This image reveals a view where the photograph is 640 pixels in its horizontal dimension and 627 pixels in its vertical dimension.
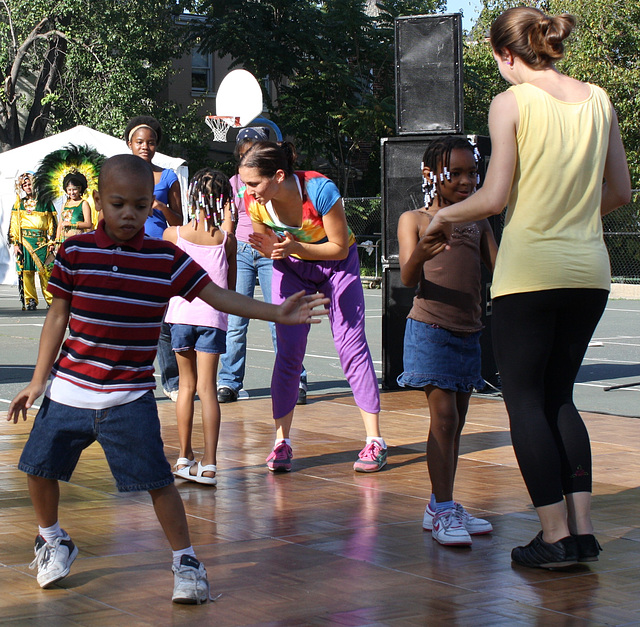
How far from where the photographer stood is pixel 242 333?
900 cm

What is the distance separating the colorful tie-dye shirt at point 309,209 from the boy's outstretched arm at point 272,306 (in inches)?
82.1

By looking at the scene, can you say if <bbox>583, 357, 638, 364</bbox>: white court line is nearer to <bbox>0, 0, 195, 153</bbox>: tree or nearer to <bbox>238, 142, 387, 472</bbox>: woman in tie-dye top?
<bbox>238, 142, 387, 472</bbox>: woman in tie-dye top

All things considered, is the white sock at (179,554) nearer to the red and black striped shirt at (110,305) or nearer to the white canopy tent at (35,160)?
the red and black striped shirt at (110,305)

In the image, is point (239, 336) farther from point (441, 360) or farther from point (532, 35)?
point (532, 35)

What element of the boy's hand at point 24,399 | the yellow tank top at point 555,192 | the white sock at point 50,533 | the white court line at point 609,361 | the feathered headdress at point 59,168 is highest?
the feathered headdress at point 59,168

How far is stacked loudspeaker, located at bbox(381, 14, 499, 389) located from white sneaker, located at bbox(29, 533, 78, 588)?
223 inches

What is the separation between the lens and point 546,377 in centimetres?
423

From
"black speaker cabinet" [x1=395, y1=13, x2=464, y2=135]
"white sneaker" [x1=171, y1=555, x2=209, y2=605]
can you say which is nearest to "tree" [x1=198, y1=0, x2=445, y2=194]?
"black speaker cabinet" [x1=395, y1=13, x2=464, y2=135]

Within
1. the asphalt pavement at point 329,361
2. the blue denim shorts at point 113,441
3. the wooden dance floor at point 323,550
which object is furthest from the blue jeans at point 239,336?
the blue denim shorts at point 113,441

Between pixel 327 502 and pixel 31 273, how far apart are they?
46.6ft

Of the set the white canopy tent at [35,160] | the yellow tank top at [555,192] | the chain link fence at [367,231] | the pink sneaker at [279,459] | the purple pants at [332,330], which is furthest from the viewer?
the chain link fence at [367,231]

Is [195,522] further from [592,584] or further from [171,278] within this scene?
[592,584]

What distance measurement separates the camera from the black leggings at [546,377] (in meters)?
4.05

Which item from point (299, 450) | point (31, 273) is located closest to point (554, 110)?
point (299, 450)
